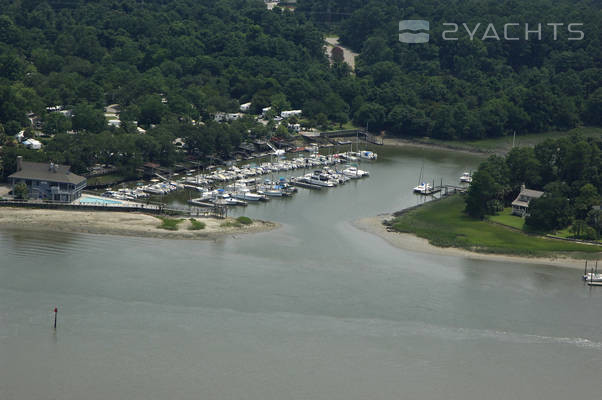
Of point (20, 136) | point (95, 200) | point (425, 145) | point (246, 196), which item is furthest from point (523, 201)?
point (20, 136)

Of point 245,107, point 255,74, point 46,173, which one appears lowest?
point 46,173

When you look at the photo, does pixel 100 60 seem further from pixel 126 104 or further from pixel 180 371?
pixel 180 371

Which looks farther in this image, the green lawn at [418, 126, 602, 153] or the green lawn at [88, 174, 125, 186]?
the green lawn at [418, 126, 602, 153]

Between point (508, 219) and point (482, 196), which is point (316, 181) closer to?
point (482, 196)

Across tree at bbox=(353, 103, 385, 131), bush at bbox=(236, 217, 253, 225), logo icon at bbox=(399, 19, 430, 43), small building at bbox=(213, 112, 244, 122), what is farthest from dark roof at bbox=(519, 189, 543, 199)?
logo icon at bbox=(399, 19, 430, 43)

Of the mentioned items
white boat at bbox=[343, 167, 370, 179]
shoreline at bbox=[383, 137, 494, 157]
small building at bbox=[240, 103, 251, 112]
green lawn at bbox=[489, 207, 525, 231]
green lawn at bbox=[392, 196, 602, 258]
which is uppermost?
small building at bbox=[240, 103, 251, 112]

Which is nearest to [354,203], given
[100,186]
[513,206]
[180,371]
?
[513,206]

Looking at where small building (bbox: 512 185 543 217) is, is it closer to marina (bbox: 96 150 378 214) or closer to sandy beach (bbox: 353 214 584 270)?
sandy beach (bbox: 353 214 584 270)
